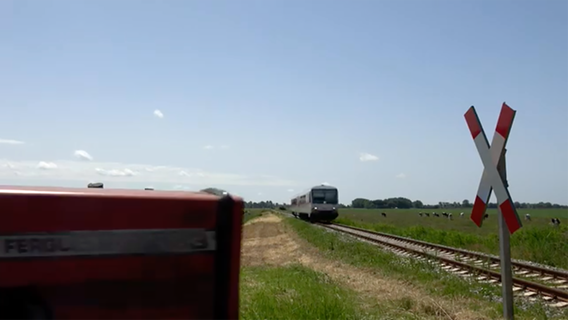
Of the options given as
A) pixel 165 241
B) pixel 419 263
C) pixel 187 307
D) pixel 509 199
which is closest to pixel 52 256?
pixel 165 241

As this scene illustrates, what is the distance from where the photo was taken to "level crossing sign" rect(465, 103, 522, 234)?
5102 millimetres

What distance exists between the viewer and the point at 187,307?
2111 mm

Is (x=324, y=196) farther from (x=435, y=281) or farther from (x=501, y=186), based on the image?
(x=501, y=186)

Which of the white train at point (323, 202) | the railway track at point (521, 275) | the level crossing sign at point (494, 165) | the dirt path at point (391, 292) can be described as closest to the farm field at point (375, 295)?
the dirt path at point (391, 292)

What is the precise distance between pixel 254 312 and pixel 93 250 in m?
4.75

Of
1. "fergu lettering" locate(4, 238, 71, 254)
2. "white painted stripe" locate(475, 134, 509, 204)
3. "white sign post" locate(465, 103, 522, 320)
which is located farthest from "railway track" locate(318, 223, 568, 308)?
"fergu lettering" locate(4, 238, 71, 254)

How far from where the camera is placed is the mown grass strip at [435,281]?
7.76m

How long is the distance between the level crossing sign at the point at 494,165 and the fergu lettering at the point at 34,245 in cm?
418

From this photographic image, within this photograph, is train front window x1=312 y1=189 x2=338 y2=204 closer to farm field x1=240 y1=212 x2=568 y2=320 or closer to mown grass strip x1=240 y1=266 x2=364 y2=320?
farm field x1=240 y1=212 x2=568 y2=320

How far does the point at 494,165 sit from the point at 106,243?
4.35 m

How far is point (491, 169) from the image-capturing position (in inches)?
212

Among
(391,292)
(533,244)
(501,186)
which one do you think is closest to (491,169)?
(501,186)

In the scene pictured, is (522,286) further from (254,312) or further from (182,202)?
(182,202)

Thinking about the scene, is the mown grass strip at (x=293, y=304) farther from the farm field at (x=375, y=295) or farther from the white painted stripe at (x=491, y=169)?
the white painted stripe at (x=491, y=169)
